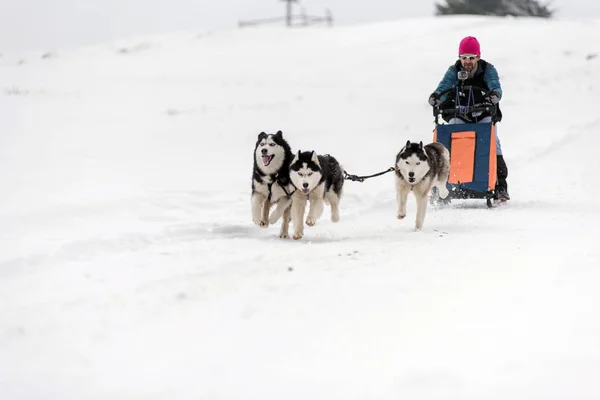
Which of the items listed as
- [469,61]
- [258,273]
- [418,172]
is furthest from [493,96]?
[258,273]

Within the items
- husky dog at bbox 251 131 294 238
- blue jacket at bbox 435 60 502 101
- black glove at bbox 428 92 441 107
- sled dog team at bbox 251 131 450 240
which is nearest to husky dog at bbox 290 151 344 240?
sled dog team at bbox 251 131 450 240

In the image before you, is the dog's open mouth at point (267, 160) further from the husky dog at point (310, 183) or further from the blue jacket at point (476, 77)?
the blue jacket at point (476, 77)

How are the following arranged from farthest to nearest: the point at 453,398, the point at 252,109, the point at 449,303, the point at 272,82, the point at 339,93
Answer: the point at 272,82 → the point at 339,93 → the point at 252,109 → the point at 449,303 → the point at 453,398

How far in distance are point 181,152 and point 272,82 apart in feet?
27.9

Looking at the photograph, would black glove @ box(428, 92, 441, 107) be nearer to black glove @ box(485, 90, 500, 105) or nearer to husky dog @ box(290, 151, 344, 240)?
black glove @ box(485, 90, 500, 105)

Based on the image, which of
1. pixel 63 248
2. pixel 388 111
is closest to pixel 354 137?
pixel 388 111

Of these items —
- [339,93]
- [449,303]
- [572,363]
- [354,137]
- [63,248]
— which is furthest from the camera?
[339,93]

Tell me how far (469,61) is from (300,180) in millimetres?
2629

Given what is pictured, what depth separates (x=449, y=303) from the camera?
3.40 meters

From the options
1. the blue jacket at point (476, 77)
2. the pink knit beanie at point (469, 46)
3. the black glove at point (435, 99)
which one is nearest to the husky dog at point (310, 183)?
the black glove at point (435, 99)

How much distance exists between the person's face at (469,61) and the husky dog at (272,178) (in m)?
2.36

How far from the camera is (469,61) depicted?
6828 mm

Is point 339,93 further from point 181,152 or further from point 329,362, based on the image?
point 329,362

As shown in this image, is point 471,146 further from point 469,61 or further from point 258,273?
point 258,273
